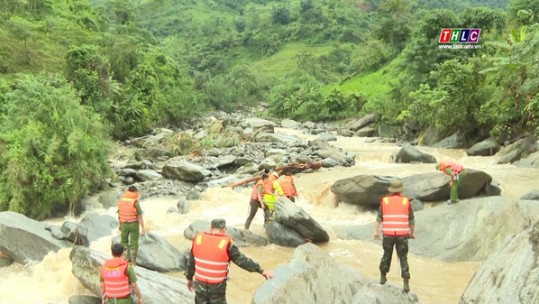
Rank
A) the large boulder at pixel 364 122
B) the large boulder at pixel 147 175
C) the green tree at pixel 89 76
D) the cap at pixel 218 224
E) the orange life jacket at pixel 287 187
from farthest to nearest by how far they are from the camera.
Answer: the large boulder at pixel 364 122 → the green tree at pixel 89 76 → the large boulder at pixel 147 175 → the orange life jacket at pixel 287 187 → the cap at pixel 218 224

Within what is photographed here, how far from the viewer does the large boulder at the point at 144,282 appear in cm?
832

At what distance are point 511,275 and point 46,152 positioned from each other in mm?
17432

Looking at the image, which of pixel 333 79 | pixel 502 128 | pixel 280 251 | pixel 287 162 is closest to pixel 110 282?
pixel 280 251

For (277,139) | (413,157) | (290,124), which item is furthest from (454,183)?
(290,124)

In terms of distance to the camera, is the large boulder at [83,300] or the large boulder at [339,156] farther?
the large boulder at [339,156]

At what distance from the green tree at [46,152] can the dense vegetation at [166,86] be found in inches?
1.8

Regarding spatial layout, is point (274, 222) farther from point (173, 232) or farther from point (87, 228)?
point (87, 228)

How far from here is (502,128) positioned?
26.8 m

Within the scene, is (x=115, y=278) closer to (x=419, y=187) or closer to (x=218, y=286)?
(x=218, y=286)

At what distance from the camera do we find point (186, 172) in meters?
24.8

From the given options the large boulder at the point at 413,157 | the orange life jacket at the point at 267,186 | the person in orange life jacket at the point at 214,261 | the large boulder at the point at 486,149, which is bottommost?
the large boulder at the point at 413,157

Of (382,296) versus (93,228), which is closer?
(382,296)

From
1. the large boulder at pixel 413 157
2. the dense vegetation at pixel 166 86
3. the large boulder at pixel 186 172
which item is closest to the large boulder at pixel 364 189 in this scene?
the dense vegetation at pixel 166 86

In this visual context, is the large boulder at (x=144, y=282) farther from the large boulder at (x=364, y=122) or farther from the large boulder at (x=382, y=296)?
the large boulder at (x=364, y=122)
